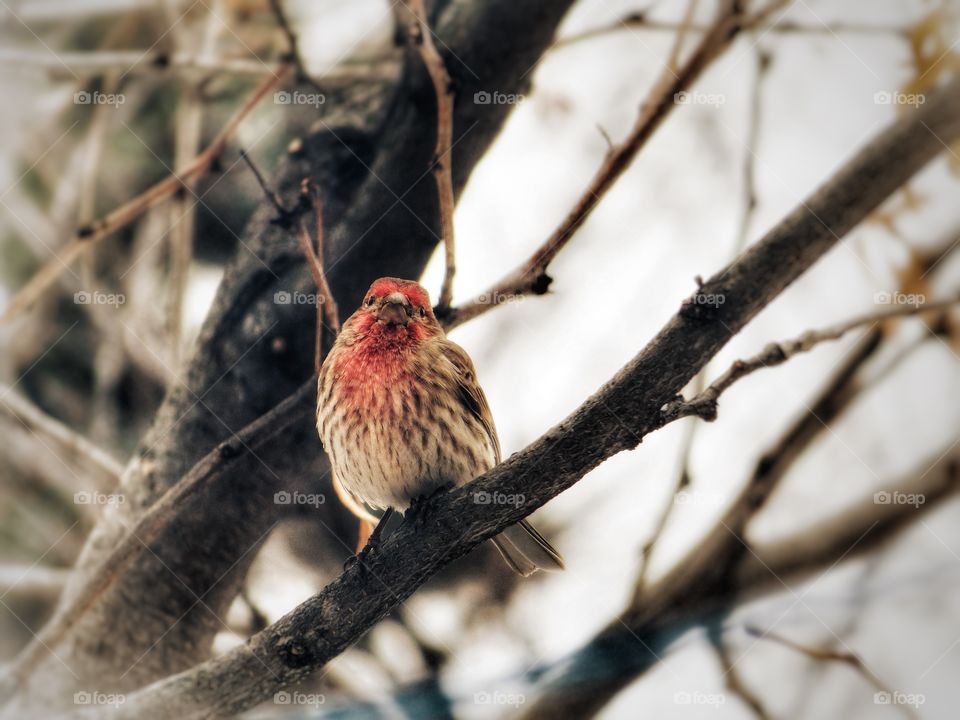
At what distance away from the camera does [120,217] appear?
8.91 ft

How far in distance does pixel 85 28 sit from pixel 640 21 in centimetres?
219

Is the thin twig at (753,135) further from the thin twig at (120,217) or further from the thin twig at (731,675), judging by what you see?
the thin twig at (120,217)

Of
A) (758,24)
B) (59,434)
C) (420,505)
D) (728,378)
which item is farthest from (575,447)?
(59,434)

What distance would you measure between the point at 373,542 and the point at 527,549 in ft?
1.36

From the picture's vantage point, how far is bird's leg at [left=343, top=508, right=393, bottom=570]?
6.68 feet

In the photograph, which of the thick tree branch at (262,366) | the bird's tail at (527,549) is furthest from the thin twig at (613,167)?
the bird's tail at (527,549)

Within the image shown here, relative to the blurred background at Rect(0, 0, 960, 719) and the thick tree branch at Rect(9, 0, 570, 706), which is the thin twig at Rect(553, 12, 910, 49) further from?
the thick tree branch at Rect(9, 0, 570, 706)

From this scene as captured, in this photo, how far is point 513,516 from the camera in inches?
72.3

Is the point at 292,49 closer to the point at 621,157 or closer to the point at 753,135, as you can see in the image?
the point at 621,157

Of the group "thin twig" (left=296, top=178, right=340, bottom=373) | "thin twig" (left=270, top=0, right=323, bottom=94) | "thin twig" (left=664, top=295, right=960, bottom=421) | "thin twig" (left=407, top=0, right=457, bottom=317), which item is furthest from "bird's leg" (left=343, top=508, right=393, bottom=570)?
"thin twig" (left=270, top=0, right=323, bottom=94)

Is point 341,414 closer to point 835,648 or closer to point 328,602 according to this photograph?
point 328,602

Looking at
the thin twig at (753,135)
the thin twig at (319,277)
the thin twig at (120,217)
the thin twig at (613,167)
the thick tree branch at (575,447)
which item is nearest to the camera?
the thick tree branch at (575,447)

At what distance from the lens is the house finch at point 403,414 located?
2.20 m

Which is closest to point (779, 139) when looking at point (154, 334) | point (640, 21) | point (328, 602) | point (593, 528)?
point (640, 21)
